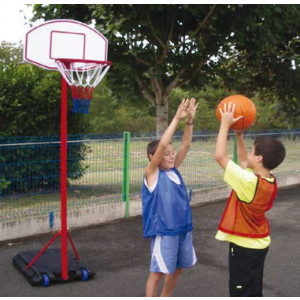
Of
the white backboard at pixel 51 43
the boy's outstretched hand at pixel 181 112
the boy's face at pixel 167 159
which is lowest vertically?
the boy's face at pixel 167 159

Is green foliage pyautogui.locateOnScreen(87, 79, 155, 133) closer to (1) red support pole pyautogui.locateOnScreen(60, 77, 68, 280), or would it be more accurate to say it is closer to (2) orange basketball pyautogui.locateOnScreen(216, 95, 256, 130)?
(1) red support pole pyautogui.locateOnScreen(60, 77, 68, 280)

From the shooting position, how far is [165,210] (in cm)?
348

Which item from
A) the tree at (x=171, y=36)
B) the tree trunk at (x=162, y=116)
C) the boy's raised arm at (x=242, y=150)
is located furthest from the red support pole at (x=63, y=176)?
the tree trunk at (x=162, y=116)

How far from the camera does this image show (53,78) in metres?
7.77

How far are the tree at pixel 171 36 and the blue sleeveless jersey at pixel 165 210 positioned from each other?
5.07 m

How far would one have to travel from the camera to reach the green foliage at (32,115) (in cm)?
655

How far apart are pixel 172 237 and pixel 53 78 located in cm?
A: 524

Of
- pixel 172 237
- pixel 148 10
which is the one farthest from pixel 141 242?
pixel 148 10

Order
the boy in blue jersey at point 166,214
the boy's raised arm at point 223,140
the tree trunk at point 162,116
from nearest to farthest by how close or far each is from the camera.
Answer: the boy's raised arm at point 223,140 → the boy in blue jersey at point 166,214 → the tree trunk at point 162,116

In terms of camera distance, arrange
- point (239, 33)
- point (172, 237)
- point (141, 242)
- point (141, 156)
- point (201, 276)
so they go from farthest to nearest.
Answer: point (239, 33) → point (141, 156) → point (141, 242) → point (201, 276) → point (172, 237)

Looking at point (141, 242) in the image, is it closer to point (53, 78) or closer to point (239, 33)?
point (53, 78)

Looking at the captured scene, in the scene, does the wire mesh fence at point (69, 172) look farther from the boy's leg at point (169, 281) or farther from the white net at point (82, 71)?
the boy's leg at point (169, 281)

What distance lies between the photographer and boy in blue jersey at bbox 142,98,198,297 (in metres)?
3.42

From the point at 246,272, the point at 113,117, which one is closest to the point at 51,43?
the point at 246,272
